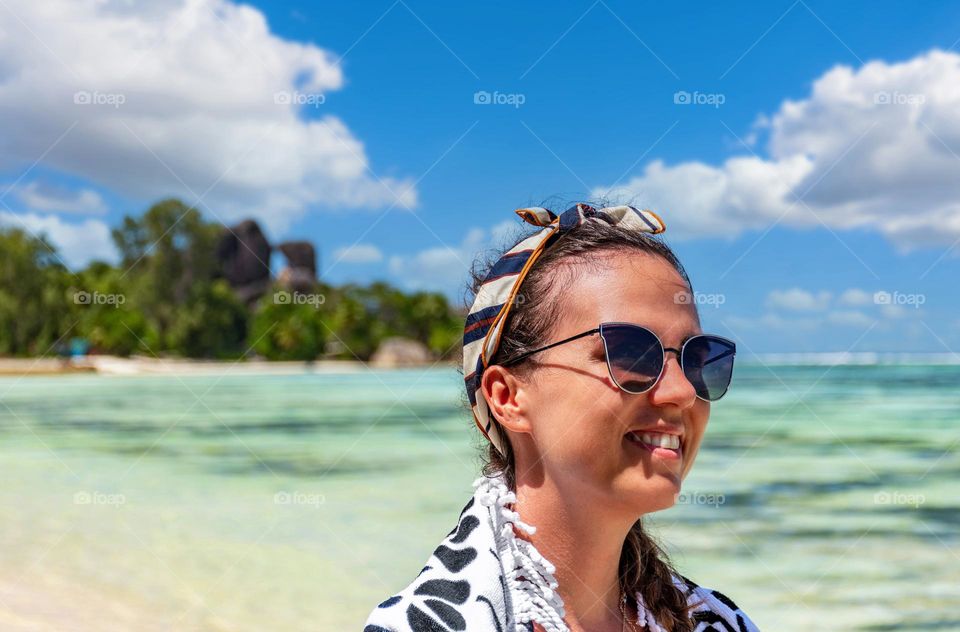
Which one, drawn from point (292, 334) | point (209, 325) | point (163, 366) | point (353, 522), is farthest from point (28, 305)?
point (353, 522)

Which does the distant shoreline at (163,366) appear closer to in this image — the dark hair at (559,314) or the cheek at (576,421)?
the dark hair at (559,314)

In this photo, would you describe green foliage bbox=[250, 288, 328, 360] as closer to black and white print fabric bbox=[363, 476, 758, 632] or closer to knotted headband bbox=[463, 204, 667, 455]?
knotted headband bbox=[463, 204, 667, 455]

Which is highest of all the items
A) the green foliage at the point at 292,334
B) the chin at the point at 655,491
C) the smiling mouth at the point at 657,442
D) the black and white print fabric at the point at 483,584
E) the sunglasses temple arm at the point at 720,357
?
the green foliage at the point at 292,334

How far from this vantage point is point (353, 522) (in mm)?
8664

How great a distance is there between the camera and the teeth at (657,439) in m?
1.33

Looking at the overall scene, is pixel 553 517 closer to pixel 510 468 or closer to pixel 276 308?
pixel 510 468

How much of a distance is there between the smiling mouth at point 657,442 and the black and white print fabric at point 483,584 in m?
0.23

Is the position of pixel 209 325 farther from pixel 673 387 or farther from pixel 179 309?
pixel 673 387

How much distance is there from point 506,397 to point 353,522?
758cm

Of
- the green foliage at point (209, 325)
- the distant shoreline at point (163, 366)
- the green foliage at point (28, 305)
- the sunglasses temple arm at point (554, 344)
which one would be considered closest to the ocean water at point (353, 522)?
the sunglasses temple arm at point (554, 344)

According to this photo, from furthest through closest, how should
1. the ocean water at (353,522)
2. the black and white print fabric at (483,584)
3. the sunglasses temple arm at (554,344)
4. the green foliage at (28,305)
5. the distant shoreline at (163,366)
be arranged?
the green foliage at (28,305) → the distant shoreline at (163,366) → the ocean water at (353,522) → the sunglasses temple arm at (554,344) → the black and white print fabric at (483,584)

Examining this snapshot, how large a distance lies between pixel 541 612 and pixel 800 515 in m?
8.47

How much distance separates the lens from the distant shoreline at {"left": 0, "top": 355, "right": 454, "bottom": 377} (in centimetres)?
5459

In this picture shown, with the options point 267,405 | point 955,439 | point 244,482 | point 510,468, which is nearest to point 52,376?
point 267,405
